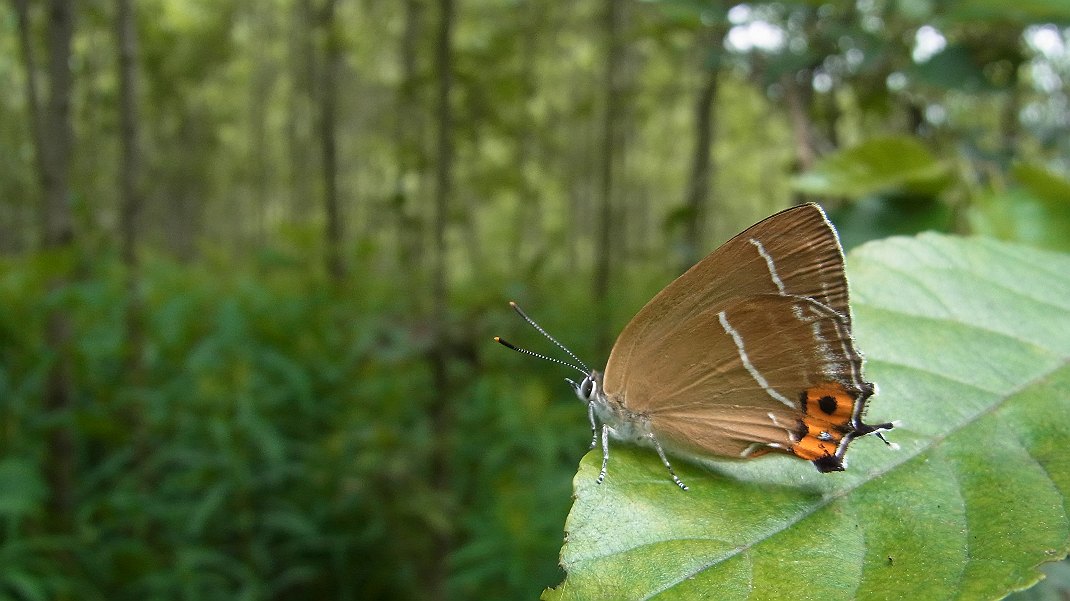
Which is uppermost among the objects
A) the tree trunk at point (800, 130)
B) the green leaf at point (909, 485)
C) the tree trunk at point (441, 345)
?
the tree trunk at point (800, 130)

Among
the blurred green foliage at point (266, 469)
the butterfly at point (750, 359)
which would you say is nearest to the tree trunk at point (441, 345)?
the blurred green foliage at point (266, 469)

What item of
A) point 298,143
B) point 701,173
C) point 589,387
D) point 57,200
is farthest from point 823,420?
point 298,143

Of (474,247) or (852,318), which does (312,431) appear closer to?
(852,318)

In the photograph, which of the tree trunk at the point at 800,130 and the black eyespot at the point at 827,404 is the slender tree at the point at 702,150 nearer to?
the tree trunk at the point at 800,130

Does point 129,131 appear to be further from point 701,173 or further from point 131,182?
point 701,173

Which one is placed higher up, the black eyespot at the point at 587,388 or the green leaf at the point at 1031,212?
the green leaf at the point at 1031,212
